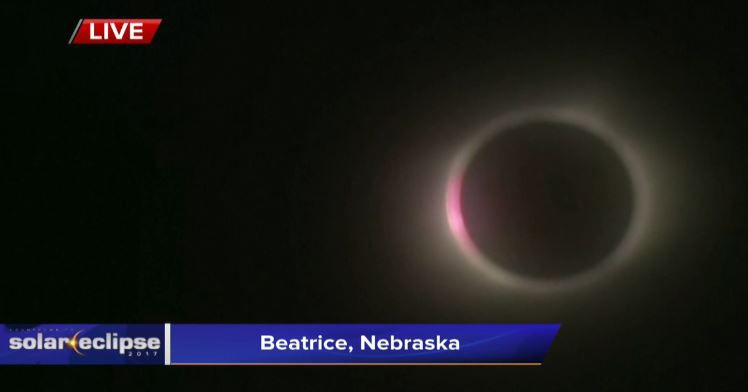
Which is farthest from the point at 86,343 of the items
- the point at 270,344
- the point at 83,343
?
the point at 270,344

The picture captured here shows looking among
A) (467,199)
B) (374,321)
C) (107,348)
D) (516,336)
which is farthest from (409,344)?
(107,348)

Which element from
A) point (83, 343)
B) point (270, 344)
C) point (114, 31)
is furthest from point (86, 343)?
point (114, 31)

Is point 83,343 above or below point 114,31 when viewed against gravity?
below

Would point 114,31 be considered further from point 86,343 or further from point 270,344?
point 270,344

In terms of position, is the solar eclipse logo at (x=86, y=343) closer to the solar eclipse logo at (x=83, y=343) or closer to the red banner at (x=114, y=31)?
the solar eclipse logo at (x=83, y=343)

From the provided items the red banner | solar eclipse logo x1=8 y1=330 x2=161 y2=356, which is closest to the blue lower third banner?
solar eclipse logo x1=8 y1=330 x2=161 y2=356

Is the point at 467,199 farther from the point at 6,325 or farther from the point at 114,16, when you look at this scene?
the point at 6,325

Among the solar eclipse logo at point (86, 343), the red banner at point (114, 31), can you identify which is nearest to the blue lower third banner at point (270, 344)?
the solar eclipse logo at point (86, 343)
